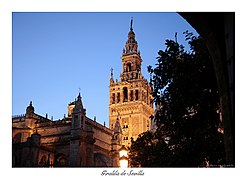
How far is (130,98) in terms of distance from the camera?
6078 centimetres

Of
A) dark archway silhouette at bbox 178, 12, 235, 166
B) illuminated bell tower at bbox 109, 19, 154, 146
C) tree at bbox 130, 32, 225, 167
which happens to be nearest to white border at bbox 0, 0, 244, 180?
dark archway silhouette at bbox 178, 12, 235, 166

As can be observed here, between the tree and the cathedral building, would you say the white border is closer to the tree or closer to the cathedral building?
the tree

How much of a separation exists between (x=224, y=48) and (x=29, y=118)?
30714 mm

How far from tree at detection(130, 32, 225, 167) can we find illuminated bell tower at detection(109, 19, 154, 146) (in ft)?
151

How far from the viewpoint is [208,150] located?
33.0 feet

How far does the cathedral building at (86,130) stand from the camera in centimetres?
2843

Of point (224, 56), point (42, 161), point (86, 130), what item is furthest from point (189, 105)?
point (86, 130)

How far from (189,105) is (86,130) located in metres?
23.3

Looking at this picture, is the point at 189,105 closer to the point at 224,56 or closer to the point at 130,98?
the point at 224,56

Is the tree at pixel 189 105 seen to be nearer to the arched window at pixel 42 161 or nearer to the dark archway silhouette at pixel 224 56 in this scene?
the dark archway silhouette at pixel 224 56

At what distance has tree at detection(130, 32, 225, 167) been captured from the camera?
1005 cm
